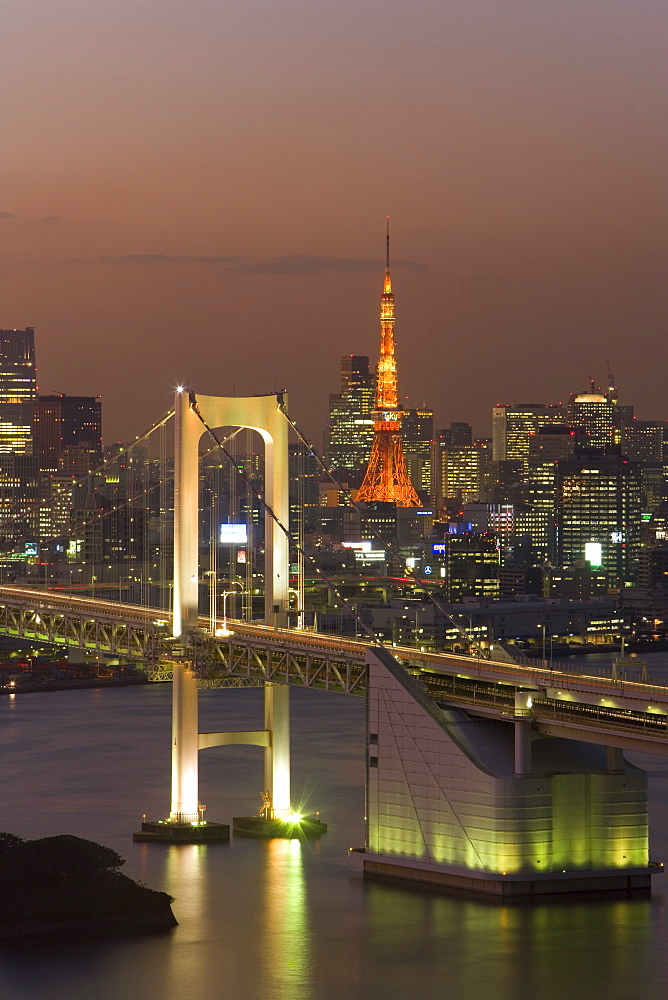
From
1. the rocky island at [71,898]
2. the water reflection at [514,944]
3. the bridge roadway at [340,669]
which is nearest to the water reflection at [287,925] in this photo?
the water reflection at [514,944]

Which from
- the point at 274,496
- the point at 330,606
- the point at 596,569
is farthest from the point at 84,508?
the point at 274,496

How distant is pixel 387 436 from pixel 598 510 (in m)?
15.1

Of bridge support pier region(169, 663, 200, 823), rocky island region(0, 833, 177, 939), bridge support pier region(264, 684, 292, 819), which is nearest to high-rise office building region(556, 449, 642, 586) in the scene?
bridge support pier region(264, 684, 292, 819)

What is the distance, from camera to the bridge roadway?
20.7m

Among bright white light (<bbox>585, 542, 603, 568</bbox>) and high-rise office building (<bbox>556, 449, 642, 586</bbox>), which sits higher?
high-rise office building (<bbox>556, 449, 642, 586</bbox>)

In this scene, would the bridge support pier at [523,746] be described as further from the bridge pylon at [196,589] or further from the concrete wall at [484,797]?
the bridge pylon at [196,589]

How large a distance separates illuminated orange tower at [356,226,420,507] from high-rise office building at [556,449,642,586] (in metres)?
8.74

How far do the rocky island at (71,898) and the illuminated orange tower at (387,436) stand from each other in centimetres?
5721

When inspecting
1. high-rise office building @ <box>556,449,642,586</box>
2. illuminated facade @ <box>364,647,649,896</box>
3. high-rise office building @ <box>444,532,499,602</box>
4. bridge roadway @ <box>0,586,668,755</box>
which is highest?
high-rise office building @ <box>556,449,642,586</box>

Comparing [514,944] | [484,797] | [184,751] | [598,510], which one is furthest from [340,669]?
[598,510]

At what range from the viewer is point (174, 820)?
24.8 meters

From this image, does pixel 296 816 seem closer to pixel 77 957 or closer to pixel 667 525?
pixel 77 957

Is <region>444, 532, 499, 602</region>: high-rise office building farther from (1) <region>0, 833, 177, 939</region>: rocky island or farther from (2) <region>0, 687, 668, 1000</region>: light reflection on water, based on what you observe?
(1) <region>0, 833, 177, 939</region>: rocky island

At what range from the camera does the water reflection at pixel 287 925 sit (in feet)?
62.2
